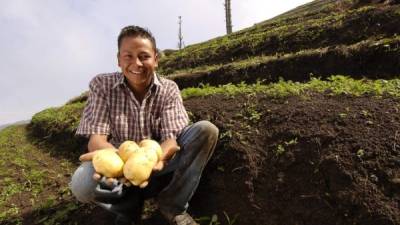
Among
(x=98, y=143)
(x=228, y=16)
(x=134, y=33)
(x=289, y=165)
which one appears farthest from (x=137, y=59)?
(x=228, y=16)

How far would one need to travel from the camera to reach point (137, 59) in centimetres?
407

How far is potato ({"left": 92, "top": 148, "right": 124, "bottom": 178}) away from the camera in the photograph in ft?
11.5

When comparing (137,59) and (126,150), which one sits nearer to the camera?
(126,150)


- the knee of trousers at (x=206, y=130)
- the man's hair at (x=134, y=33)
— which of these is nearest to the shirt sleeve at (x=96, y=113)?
the man's hair at (x=134, y=33)

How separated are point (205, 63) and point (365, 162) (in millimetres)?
11235

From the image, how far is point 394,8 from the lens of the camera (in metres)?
10.9

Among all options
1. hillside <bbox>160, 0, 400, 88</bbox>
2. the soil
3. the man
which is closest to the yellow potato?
the man

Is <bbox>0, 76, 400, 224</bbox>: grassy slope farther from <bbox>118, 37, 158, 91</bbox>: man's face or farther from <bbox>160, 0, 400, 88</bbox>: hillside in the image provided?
<bbox>118, 37, 158, 91</bbox>: man's face

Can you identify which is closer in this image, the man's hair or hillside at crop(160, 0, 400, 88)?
the man's hair

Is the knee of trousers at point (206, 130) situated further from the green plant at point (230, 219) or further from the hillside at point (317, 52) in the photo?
the hillside at point (317, 52)

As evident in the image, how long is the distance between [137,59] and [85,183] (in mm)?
1147

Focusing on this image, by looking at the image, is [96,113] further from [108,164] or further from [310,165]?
[310,165]

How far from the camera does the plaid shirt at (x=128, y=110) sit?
4262 millimetres

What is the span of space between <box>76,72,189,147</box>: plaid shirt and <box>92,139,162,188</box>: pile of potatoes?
0.64m
